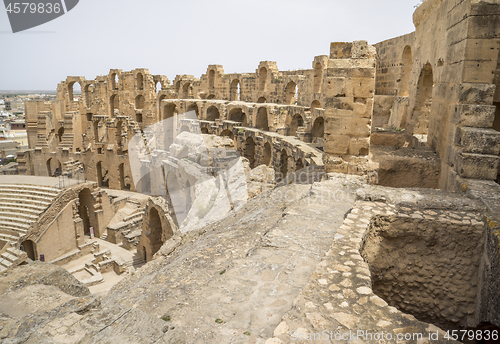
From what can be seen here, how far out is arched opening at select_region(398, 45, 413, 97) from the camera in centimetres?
1226

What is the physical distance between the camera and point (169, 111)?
2758cm

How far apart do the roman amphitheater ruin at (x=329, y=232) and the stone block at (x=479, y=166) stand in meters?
0.03

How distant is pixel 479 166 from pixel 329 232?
293cm

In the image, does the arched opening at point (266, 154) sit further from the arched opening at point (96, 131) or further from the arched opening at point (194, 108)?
the arched opening at point (96, 131)

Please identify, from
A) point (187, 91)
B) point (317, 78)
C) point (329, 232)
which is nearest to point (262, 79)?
point (317, 78)

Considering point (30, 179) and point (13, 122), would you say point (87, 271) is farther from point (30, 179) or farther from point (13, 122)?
point (13, 122)

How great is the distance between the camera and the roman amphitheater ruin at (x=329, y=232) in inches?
98.4

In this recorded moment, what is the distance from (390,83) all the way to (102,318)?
13.9m

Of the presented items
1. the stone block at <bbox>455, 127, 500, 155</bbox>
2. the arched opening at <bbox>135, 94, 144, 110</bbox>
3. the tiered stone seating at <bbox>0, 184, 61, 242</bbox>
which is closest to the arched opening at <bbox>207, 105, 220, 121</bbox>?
the arched opening at <bbox>135, 94, 144, 110</bbox>

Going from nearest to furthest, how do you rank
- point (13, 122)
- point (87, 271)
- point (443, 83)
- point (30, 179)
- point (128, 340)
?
point (128, 340) → point (443, 83) → point (87, 271) → point (30, 179) → point (13, 122)

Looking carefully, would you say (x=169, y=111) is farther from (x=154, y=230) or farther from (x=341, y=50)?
(x=341, y=50)

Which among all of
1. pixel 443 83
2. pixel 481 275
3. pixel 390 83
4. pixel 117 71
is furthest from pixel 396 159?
pixel 117 71

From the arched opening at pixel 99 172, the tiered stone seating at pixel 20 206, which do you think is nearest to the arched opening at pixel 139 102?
the arched opening at pixel 99 172

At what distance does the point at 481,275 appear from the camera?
3.44 metres
